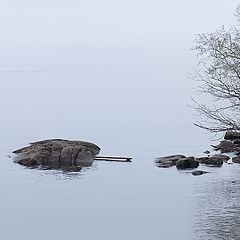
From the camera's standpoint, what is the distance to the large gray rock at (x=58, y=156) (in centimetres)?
6294

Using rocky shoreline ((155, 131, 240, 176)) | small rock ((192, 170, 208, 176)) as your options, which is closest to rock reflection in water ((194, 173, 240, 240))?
small rock ((192, 170, 208, 176))

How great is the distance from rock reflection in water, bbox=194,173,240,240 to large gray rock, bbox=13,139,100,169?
52.7ft

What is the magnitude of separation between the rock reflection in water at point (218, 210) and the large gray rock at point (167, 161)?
29.6ft

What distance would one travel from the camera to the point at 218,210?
140ft

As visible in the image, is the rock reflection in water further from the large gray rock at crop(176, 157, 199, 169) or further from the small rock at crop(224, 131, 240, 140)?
the large gray rock at crop(176, 157, 199, 169)

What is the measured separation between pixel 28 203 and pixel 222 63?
2044 cm

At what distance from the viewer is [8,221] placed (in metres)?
41.8

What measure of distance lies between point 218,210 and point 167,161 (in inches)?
873

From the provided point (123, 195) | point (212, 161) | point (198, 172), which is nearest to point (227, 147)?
point (212, 161)

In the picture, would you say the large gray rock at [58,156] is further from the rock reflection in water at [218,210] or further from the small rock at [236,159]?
the rock reflection in water at [218,210]

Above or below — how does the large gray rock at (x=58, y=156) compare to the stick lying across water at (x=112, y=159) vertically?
above

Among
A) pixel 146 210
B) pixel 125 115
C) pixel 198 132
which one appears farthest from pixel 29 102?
pixel 146 210

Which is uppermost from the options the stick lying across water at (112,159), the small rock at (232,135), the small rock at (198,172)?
the small rock at (232,135)

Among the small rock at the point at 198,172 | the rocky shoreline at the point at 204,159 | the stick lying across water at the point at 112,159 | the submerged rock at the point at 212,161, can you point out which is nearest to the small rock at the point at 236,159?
the rocky shoreline at the point at 204,159
